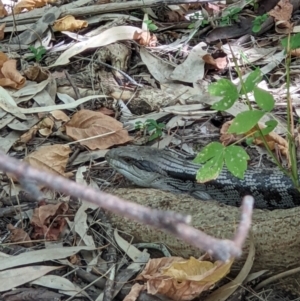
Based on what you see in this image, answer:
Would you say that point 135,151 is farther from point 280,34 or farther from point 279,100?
point 280,34

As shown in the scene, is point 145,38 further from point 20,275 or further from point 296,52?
point 20,275

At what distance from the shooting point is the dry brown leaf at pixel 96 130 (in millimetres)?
4227

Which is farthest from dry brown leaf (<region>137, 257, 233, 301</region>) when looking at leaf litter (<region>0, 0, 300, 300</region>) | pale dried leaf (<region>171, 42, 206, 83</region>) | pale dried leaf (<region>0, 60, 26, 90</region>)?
pale dried leaf (<region>0, 60, 26, 90</region>)

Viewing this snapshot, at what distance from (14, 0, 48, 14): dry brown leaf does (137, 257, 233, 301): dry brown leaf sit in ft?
12.3

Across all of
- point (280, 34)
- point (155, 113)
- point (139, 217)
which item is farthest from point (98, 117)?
point (139, 217)

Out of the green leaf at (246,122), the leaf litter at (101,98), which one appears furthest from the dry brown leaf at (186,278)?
the green leaf at (246,122)

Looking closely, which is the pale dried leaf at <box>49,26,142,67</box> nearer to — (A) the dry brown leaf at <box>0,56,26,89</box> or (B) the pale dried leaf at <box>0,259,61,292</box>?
(A) the dry brown leaf at <box>0,56,26,89</box>

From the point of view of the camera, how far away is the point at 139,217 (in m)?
0.71

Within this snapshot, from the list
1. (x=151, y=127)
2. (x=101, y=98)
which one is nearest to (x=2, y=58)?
(x=101, y=98)

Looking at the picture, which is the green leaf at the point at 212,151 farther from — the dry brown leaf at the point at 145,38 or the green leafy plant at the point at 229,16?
the green leafy plant at the point at 229,16

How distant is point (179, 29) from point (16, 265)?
3007 millimetres

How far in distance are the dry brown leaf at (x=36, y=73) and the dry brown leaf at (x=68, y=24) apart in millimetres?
625

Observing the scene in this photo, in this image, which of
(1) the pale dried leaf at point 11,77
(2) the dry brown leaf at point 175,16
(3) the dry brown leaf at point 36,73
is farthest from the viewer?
(2) the dry brown leaf at point 175,16

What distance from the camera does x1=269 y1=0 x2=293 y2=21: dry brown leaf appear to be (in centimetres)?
525
